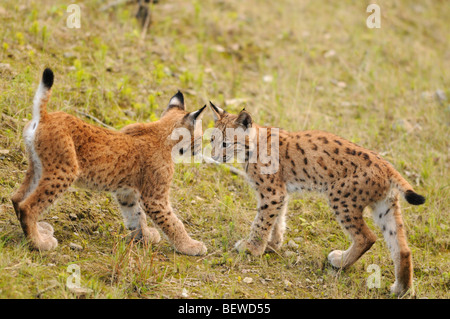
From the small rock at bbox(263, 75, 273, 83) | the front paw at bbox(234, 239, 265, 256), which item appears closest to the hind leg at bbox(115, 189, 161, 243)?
the front paw at bbox(234, 239, 265, 256)

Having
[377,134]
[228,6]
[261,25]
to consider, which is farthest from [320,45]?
[377,134]

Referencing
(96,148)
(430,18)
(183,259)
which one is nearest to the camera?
(96,148)

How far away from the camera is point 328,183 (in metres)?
5.99

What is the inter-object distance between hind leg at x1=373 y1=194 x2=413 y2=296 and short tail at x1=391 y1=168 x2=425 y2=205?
222 mm

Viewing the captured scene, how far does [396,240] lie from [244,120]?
220cm

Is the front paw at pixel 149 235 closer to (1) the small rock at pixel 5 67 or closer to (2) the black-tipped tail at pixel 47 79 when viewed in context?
(2) the black-tipped tail at pixel 47 79

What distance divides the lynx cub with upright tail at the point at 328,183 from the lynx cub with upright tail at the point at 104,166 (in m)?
0.67

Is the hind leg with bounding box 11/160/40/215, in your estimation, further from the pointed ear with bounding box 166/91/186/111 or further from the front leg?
the front leg

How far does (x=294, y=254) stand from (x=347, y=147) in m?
1.45

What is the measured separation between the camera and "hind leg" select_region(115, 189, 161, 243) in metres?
6.01
